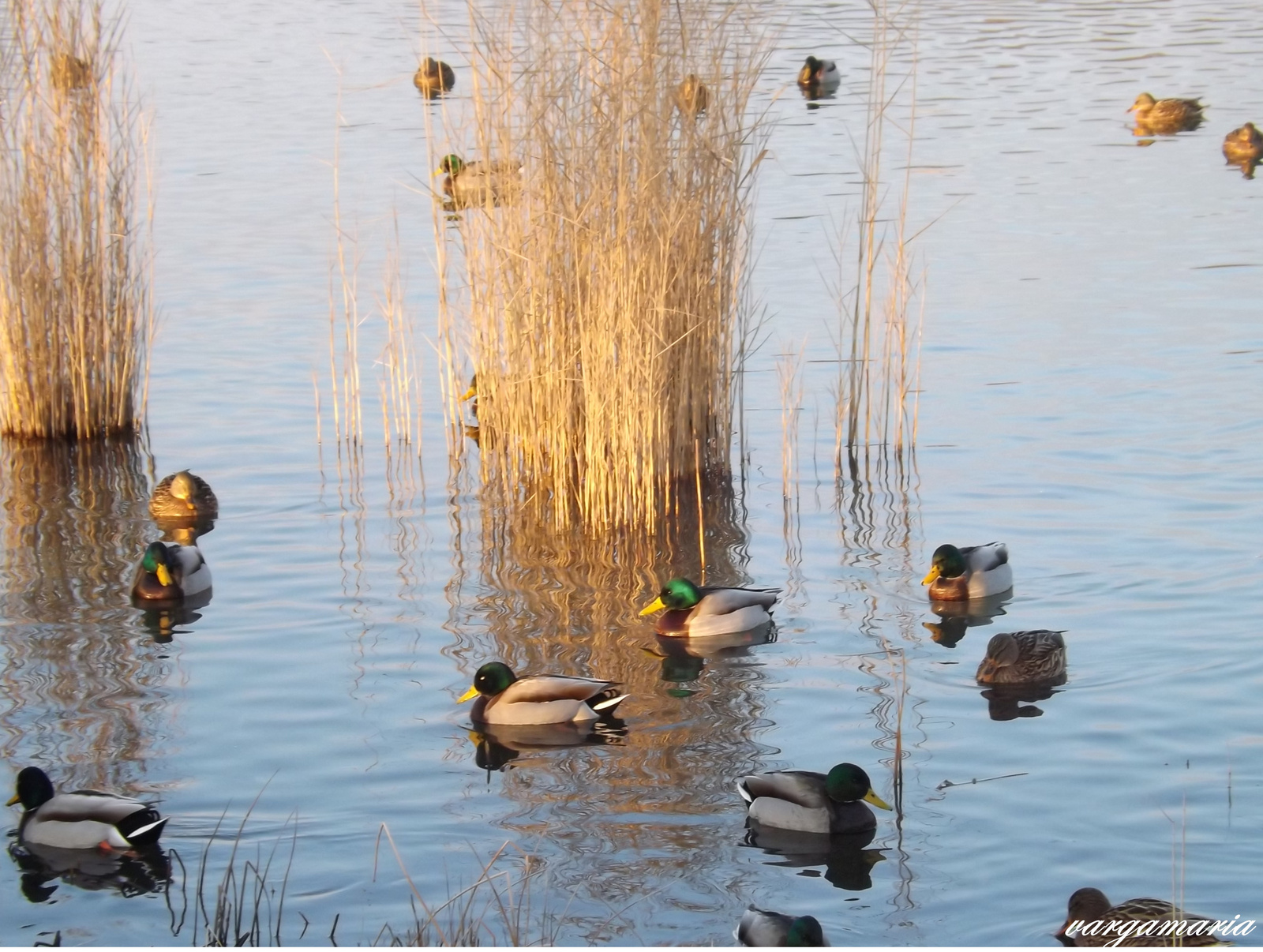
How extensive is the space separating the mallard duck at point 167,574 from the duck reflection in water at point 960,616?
13.0ft

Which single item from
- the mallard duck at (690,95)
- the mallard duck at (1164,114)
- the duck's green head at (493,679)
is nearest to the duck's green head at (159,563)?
the duck's green head at (493,679)

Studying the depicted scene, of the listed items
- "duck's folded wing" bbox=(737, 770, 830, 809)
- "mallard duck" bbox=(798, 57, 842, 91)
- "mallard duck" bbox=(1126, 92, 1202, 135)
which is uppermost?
"mallard duck" bbox=(798, 57, 842, 91)

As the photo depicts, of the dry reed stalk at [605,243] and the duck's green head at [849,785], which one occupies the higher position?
the dry reed stalk at [605,243]

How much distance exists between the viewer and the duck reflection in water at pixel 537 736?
764 cm

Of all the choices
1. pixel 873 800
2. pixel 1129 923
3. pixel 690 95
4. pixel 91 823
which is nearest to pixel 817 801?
pixel 873 800

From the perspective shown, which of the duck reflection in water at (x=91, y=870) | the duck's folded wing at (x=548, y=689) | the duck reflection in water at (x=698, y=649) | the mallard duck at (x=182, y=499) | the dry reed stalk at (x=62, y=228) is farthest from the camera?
the dry reed stalk at (x=62, y=228)

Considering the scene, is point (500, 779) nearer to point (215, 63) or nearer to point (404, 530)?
point (404, 530)

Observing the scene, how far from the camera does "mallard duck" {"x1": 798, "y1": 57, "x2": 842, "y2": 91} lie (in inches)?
1010

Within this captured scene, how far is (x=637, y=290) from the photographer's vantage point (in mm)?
9992

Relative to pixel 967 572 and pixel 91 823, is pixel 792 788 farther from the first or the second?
pixel 967 572

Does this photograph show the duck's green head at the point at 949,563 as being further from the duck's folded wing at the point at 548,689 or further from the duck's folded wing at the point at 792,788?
the duck's folded wing at the point at 792,788

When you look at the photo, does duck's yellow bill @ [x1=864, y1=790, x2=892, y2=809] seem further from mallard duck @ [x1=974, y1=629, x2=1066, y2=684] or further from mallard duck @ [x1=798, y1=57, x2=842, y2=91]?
mallard duck @ [x1=798, y1=57, x2=842, y2=91]

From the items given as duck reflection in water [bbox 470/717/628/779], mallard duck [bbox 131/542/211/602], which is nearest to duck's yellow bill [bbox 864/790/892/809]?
duck reflection in water [bbox 470/717/628/779]

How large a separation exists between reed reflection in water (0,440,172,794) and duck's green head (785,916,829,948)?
301 cm
